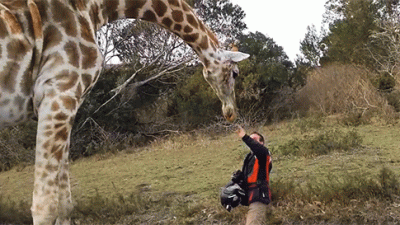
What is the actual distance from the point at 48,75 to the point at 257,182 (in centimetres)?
197

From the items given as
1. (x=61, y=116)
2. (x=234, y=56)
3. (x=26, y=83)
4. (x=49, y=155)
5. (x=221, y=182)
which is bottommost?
(x=221, y=182)

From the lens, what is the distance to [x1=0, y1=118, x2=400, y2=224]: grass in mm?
4281

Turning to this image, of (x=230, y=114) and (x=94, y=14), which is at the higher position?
(x=94, y=14)

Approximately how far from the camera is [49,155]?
2605 millimetres

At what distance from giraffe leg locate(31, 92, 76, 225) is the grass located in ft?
7.25

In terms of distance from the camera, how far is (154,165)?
26.7ft

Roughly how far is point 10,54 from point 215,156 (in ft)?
19.0

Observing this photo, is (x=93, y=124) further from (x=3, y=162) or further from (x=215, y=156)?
(x=215, y=156)

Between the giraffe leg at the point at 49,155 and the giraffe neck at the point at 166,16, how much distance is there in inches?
33.7

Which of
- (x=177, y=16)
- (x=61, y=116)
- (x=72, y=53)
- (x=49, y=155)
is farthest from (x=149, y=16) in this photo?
(x=49, y=155)

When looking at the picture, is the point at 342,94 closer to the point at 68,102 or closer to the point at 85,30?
the point at 85,30

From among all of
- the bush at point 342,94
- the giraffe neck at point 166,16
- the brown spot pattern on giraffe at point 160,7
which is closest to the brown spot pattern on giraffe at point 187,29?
the giraffe neck at point 166,16

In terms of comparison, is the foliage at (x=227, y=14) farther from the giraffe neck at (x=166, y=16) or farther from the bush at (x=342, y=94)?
the giraffe neck at (x=166, y=16)

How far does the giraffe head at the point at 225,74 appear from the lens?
3918mm
